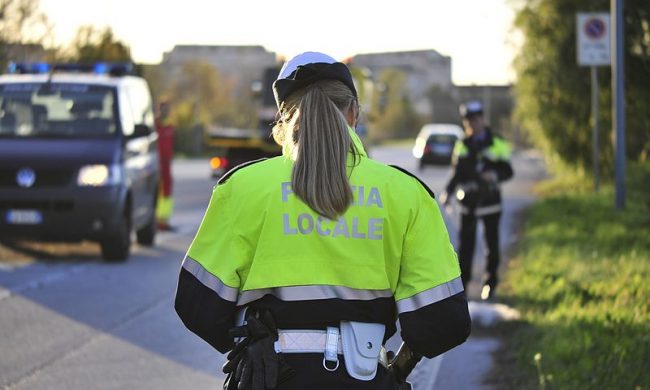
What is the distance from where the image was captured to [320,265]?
3398 mm

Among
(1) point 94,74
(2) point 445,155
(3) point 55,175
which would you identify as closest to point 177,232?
(1) point 94,74

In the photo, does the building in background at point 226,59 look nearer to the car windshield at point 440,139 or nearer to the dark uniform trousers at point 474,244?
the car windshield at point 440,139

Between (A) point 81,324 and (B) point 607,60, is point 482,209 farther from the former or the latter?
(B) point 607,60

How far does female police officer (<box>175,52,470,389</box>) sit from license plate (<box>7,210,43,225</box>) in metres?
9.92

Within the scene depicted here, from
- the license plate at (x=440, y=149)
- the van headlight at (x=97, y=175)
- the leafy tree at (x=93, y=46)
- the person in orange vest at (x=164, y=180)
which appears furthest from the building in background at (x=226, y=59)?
the van headlight at (x=97, y=175)

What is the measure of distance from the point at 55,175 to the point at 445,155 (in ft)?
103

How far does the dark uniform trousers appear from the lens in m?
11.1

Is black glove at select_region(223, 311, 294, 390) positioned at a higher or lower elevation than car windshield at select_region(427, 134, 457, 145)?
higher

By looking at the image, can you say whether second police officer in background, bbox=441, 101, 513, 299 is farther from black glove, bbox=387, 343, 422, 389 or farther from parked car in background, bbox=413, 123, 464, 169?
parked car in background, bbox=413, 123, 464, 169

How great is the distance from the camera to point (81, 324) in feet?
31.6

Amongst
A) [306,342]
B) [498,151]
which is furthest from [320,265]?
[498,151]

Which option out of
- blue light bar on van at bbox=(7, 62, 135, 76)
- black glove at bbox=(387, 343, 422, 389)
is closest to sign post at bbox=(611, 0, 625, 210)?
blue light bar on van at bbox=(7, 62, 135, 76)

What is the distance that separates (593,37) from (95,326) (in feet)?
31.7

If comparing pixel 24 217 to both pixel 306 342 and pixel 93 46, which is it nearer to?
pixel 306 342
